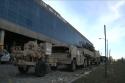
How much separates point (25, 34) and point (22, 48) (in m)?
33.4

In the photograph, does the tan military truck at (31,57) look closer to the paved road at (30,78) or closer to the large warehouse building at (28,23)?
the paved road at (30,78)

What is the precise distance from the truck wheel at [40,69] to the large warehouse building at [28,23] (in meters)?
16.3

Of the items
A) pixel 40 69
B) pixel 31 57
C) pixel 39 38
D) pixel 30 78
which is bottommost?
pixel 30 78

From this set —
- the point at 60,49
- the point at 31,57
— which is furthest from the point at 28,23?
the point at 31,57

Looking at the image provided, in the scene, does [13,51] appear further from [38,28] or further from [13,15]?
[38,28]

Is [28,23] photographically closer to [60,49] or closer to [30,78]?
[60,49]

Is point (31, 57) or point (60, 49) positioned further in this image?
point (60, 49)

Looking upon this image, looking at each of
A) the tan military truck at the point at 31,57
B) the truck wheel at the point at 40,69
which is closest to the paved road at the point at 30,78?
the truck wheel at the point at 40,69

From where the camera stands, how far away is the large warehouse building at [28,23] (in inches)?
1857

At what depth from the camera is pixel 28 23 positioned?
55750 mm

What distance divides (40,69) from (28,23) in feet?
118

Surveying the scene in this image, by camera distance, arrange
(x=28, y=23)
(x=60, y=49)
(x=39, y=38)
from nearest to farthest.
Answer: (x=60, y=49) → (x=28, y=23) → (x=39, y=38)

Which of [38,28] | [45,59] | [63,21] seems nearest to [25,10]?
[38,28]

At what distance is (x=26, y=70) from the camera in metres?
22.8
